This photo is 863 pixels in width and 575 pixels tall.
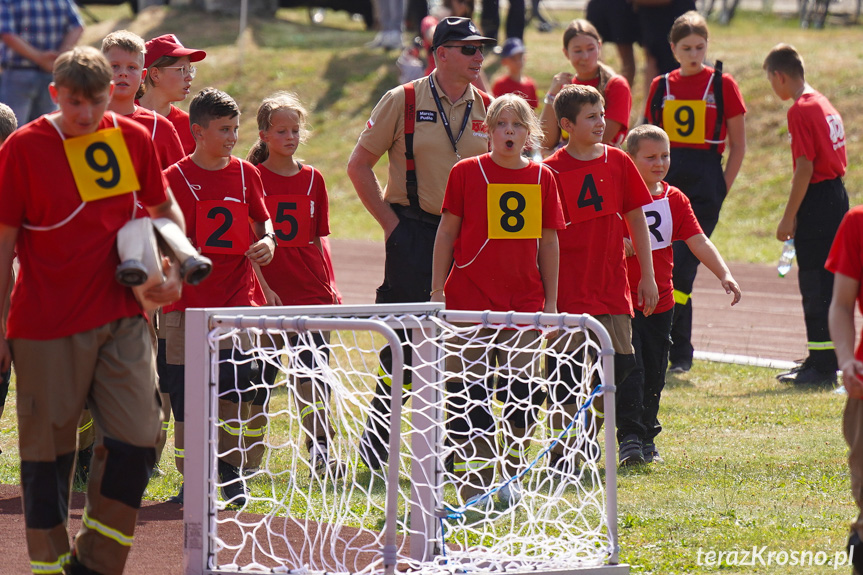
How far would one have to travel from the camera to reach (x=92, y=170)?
4.29 meters

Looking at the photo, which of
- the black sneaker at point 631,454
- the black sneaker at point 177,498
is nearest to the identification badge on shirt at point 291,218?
the black sneaker at point 177,498

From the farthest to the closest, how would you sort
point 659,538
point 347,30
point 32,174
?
point 347,30 < point 659,538 < point 32,174

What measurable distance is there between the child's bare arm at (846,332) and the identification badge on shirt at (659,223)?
8.80 feet

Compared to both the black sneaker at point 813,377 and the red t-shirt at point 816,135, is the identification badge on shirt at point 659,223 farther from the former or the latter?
the black sneaker at point 813,377

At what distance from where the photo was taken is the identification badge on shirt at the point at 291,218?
260 inches

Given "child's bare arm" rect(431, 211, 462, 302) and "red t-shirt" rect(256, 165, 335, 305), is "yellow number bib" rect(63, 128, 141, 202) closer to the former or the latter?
"child's bare arm" rect(431, 211, 462, 302)

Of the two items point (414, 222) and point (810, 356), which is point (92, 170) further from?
point (810, 356)

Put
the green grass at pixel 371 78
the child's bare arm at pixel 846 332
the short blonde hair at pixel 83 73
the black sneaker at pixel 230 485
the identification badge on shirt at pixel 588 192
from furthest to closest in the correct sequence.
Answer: the green grass at pixel 371 78 → the identification badge on shirt at pixel 588 192 → the black sneaker at pixel 230 485 → the short blonde hair at pixel 83 73 → the child's bare arm at pixel 846 332

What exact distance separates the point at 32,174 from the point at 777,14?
2481 centimetres

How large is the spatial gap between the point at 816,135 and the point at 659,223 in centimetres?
234

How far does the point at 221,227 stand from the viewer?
5820mm

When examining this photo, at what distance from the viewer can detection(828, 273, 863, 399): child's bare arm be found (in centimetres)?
407

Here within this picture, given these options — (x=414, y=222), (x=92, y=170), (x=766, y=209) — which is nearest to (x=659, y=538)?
(x=414, y=222)

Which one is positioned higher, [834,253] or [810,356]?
[834,253]
